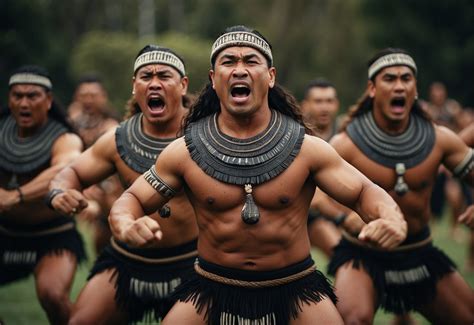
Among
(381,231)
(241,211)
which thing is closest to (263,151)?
(241,211)

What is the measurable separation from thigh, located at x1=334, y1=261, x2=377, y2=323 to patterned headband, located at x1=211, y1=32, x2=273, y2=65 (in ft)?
6.43

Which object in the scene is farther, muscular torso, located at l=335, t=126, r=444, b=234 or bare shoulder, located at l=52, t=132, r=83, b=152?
bare shoulder, located at l=52, t=132, r=83, b=152

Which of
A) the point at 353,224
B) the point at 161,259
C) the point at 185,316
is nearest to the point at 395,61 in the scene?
the point at 353,224

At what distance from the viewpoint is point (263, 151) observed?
16.3ft

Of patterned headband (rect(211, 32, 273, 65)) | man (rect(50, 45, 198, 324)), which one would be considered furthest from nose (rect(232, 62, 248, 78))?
man (rect(50, 45, 198, 324))

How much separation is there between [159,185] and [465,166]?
2.59 metres

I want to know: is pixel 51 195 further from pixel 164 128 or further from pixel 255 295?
pixel 255 295

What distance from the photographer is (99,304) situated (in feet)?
20.1

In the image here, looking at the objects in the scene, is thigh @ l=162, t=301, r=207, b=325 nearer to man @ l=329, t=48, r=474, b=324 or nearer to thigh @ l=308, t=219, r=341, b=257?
man @ l=329, t=48, r=474, b=324

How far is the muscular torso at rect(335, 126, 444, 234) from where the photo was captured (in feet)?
21.3

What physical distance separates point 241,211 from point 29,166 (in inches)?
126

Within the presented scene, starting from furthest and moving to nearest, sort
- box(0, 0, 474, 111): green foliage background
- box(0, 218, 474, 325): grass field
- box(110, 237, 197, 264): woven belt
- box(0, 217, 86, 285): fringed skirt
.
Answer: box(0, 0, 474, 111): green foliage background < box(0, 218, 474, 325): grass field < box(0, 217, 86, 285): fringed skirt < box(110, 237, 197, 264): woven belt

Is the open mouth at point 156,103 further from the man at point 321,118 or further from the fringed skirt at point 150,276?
the man at point 321,118

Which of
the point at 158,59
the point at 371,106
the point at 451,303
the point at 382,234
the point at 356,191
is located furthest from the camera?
the point at 371,106
